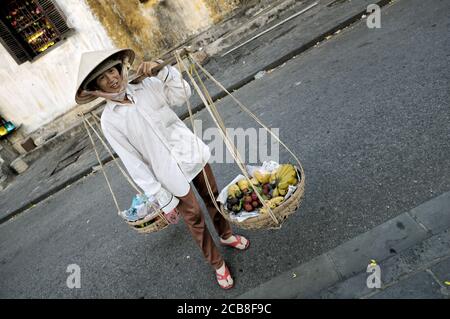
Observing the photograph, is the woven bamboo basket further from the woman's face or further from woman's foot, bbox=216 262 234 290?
the woman's face

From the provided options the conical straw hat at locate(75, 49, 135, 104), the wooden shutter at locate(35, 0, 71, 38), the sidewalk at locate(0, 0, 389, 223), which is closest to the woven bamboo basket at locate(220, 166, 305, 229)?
A: the conical straw hat at locate(75, 49, 135, 104)

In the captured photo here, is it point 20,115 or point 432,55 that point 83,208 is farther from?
point 20,115

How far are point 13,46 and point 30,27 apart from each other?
2.40ft

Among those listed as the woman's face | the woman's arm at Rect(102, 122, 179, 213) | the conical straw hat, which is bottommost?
the woman's arm at Rect(102, 122, 179, 213)

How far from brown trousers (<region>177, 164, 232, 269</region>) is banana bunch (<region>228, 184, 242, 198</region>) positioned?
0.13 metres

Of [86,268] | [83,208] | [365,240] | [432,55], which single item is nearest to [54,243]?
[83,208]

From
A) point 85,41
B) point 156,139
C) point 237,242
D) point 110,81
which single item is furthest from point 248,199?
point 85,41

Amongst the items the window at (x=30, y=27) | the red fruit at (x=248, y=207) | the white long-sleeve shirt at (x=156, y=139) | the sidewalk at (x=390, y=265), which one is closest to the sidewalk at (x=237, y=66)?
the window at (x=30, y=27)

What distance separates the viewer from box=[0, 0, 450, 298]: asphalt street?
2.88m

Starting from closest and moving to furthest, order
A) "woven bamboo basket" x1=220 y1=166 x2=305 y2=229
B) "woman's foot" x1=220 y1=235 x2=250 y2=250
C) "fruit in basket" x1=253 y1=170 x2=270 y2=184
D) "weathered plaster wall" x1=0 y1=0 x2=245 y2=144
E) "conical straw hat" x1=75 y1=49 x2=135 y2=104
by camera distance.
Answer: "conical straw hat" x1=75 y1=49 x2=135 y2=104
"woven bamboo basket" x1=220 y1=166 x2=305 y2=229
"fruit in basket" x1=253 y1=170 x2=270 y2=184
"woman's foot" x1=220 y1=235 x2=250 y2=250
"weathered plaster wall" x1=0 y1=0 x2=245 y2=144

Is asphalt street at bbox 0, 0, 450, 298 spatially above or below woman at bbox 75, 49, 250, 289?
below

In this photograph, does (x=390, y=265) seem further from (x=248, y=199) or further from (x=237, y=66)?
(x=237, y=66)

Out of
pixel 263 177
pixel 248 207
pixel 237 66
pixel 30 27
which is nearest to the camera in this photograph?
pixel 248 207

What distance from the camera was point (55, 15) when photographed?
8.95 m
